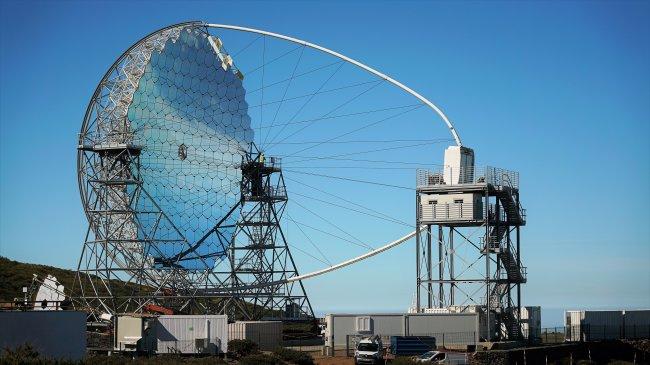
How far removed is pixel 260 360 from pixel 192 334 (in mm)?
8331

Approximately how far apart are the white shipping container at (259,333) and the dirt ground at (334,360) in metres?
5.47

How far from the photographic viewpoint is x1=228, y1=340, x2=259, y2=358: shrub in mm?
60812

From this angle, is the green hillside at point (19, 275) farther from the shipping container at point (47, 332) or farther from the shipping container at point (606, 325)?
the shipping container at point (606, 325)

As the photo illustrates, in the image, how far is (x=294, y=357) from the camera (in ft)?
186

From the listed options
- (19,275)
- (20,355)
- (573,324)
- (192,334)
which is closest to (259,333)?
(192,334)

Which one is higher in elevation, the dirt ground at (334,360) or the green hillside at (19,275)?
the green hillside at (19,275)

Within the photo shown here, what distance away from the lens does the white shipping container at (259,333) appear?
64812 mm

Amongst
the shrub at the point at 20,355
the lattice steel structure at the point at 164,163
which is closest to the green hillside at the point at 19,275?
the lattice steel structure at the point at 164,163

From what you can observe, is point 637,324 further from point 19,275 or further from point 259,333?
point 19,275

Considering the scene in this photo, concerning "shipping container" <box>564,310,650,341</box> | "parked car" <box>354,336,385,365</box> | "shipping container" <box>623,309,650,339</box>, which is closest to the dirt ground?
"parked car" <box>354,336,385,365</box>

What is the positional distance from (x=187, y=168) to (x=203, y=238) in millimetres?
5001

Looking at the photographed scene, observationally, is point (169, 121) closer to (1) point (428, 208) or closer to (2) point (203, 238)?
(2) point (203, 238)

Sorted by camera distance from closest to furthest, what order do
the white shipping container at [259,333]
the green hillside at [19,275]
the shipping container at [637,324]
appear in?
1. the white shipping container at [259,333]
2. the shipping container at [637,324]
3. the green hillside at [19,275]

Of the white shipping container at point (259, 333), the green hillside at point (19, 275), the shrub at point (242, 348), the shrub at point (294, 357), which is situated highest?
the green hillside at point (19, 275)
